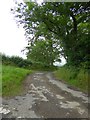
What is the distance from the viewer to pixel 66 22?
19594 millimetres

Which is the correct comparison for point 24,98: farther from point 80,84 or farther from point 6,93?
point 80,84

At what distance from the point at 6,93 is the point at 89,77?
6.23 m

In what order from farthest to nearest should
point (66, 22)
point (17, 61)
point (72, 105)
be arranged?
point (17, 61) → point (66, 22) → point (72, 105)

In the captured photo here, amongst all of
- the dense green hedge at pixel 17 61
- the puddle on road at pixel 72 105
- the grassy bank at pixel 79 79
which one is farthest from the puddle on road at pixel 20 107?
the dense green hedge at pixel 17 61

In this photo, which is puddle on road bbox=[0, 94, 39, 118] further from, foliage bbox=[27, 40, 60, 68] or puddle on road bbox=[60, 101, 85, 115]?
foliage bbox=[27, 40, 60, 68]

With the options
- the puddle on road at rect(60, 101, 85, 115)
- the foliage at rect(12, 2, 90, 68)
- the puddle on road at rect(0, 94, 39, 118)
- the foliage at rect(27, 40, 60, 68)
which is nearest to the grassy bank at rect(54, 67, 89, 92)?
the foliage at rect(12, 2, 90, 68)

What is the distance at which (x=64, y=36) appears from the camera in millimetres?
17984

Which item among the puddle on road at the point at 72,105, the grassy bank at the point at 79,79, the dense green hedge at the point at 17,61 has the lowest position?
the puddle on road at the point at 72,105

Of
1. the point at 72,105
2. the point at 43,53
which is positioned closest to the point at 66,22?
the point at 72,105

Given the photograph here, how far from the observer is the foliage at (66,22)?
14.6 metres

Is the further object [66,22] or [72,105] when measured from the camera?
[66,22]

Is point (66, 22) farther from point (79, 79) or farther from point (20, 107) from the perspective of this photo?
point (20, 107)

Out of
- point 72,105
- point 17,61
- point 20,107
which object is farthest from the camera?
point 17,61

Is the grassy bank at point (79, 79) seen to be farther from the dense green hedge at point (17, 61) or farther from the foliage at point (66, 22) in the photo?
the dense green hedge at point (17, 61)
